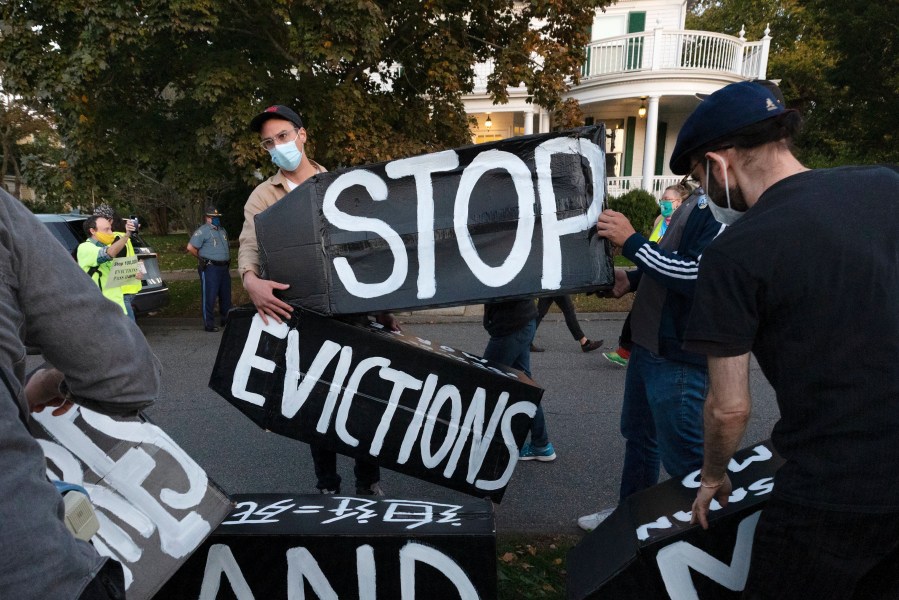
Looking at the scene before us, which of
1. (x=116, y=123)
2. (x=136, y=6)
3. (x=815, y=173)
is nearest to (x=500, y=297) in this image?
(x=815, y=173)

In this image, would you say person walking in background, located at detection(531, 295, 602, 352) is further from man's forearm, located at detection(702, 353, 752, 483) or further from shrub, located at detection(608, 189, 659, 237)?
shrub, located at detection(608, 189, 659, 237)

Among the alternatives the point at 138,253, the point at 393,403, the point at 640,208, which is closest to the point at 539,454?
the point at 393,403

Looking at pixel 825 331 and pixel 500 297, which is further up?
pixel 825 331

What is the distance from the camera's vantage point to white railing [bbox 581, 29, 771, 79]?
15.9m

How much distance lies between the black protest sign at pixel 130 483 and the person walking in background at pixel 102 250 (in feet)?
16.7

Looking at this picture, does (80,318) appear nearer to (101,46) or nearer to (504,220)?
(504,220)

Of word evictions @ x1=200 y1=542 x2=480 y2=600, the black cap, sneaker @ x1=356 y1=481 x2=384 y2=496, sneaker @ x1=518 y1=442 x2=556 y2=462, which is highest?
the black cap

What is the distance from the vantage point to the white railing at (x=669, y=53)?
15.9 metres

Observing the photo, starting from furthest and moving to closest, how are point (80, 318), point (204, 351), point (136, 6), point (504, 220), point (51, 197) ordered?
point (51, 197)
point (204, 351)
point (136, 6)
point (504, 220)
point (80, 318)

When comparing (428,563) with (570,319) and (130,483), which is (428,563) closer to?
(130,483)

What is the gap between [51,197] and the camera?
8.80 meters

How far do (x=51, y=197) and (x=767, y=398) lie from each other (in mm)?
10486

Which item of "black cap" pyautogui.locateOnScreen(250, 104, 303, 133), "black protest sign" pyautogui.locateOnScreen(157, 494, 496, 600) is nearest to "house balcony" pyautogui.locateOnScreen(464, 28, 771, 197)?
"black cap" pyautogui.locateOnScreen(250, 104, 303, 133)

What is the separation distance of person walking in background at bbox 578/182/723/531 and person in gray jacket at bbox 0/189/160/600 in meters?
1.76
